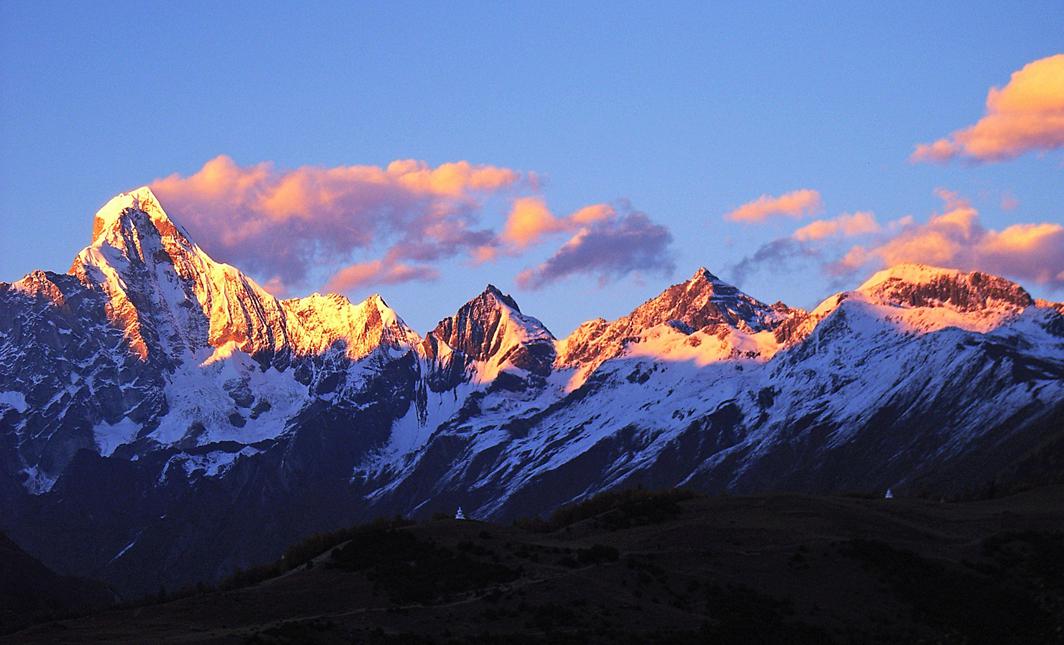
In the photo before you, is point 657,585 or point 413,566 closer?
point 657,585

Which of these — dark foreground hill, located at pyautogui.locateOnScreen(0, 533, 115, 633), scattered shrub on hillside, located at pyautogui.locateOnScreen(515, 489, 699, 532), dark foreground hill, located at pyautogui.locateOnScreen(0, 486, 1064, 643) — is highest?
dark foreground hill, located at pyautogui.locateOnScreen(0, 533, 115, 633)

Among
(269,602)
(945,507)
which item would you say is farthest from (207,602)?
(945,507)

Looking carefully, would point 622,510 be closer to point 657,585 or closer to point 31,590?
point 657,585

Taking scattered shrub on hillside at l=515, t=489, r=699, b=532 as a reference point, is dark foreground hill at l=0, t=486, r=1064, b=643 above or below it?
below

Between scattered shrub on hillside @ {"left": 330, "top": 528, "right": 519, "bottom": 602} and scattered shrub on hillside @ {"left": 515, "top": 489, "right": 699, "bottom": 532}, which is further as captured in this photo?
scattered shrub on hillside @ {"left": 515, "top": 489, "right": 699, "bottom": 532}

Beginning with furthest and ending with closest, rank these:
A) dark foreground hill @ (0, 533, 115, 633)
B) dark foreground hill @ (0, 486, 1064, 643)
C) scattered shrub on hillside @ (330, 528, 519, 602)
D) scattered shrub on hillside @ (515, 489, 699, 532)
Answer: dark foreground hill @ (0, 533, 115, 633) → scattered shrub on hillside @ (515, 489, 699, 532) → scattered shrub on hillside @ (330, 528, 519, 602) → dark foreground hill @ (0, 486, 1064, 643)

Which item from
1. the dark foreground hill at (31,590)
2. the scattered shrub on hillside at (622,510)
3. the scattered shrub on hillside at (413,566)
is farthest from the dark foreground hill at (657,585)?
the dark foreground hill at (31,590)

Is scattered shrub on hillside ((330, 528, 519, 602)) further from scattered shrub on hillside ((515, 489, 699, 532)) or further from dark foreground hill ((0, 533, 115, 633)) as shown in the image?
dark foreground hill ((0, 533, 115, 633))

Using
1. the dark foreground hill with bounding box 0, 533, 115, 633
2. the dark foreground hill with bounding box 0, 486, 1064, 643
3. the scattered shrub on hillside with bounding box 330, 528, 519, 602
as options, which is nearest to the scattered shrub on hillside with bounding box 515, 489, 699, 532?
the dark foreground hill with bounding box 0, 486, 1064, 643

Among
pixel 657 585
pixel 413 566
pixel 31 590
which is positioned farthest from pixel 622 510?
pixel 31 590

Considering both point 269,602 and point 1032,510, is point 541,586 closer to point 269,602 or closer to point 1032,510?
point 269,602

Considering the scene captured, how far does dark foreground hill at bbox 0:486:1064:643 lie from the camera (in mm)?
87375

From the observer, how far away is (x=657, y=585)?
314 feet

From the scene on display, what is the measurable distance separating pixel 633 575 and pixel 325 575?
17.4 m
